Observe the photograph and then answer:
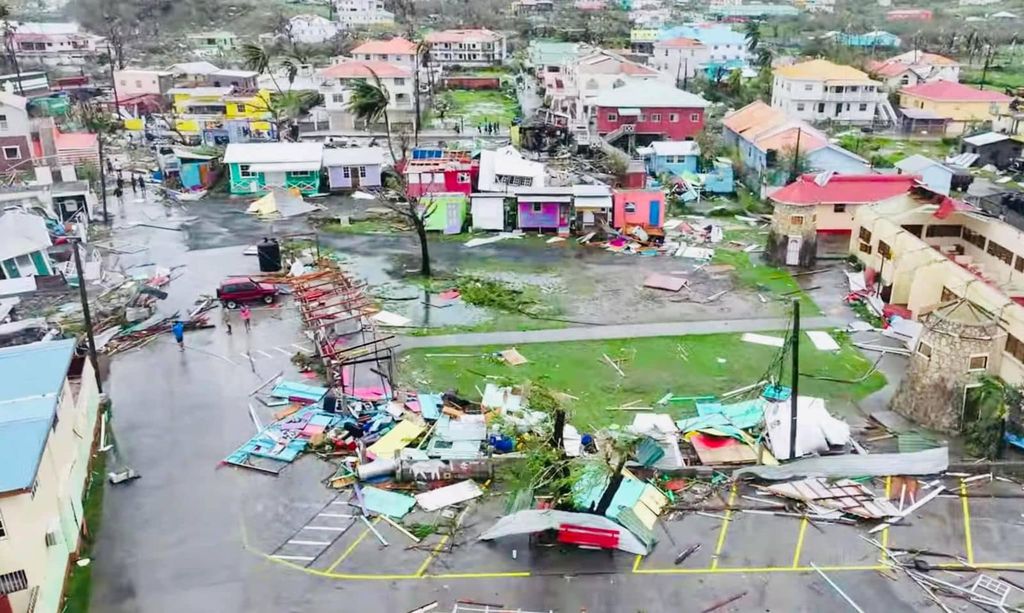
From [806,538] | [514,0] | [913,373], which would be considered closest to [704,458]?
[806,538]

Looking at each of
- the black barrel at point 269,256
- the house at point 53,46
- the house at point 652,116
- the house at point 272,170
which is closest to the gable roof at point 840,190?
the house at point 652,116

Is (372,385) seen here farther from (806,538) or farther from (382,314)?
(806,538)

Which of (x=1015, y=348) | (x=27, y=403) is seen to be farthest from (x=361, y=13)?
(x=27, y=403)

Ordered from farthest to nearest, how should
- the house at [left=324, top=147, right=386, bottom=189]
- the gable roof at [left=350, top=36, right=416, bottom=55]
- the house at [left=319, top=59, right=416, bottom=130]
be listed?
the gable roof at [left=350, top=36, right=416, bottom=55]
the house at [left=319, top=59, right=416, bottom=130]
the house at [left=324, top=147, right=386, bottom=189]

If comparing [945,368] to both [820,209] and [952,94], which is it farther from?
[952,94]

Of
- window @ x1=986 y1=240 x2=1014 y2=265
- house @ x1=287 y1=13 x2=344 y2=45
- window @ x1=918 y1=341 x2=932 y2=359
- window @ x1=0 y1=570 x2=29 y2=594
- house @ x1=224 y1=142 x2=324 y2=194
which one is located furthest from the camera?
house @ x1=287 y1=13 x2=344 y2=45

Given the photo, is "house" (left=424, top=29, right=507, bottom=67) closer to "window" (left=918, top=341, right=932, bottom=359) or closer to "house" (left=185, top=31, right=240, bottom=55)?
"house" (left=185, top=31, right=240, bottom=55)

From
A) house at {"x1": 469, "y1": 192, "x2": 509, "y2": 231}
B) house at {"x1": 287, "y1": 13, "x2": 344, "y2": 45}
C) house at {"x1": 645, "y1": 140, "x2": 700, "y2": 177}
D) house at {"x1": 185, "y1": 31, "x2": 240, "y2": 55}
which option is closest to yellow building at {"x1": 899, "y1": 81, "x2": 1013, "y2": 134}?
house at {"x1": 645, "y1": 140, "x2": 700, "y2": 177}
